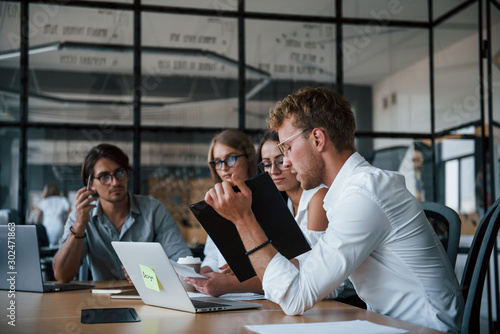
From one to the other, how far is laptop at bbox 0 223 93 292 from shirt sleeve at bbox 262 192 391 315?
1066 millimetres

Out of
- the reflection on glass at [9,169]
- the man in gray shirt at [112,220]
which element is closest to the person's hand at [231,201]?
the man in gray shirt at [112,220]

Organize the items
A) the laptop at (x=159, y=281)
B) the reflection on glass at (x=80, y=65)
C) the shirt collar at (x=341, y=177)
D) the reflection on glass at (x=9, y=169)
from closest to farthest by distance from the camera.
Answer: the laptop at (x=159, y=281), the shirt collar at (x=341, y=177), the reflection on glass at (x=9, y=169), the reflection on glass at (x=80, y=65)

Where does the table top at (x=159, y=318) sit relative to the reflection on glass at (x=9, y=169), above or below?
below

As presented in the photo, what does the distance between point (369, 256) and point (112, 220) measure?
6.27ft

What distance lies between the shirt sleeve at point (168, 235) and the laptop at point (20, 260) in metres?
0.88

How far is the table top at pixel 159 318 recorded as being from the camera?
52.2 inches

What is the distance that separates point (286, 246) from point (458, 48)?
12.8ft

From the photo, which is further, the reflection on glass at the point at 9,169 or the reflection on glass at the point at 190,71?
the reflection on glass at the point at 190,71

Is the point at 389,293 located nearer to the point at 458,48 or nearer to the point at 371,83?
the point at 371,83

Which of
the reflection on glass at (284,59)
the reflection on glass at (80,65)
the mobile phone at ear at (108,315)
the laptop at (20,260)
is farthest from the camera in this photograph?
the reflection on glass at (284,59)

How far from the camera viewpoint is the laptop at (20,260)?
2.06 metres

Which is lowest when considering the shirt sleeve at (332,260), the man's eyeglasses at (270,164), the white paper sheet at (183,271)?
the white paper sheet at (183,271)

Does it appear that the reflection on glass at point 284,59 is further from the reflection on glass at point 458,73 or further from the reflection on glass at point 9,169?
the reflection on glass at point 9,169

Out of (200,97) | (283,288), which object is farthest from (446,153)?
(283,288)
